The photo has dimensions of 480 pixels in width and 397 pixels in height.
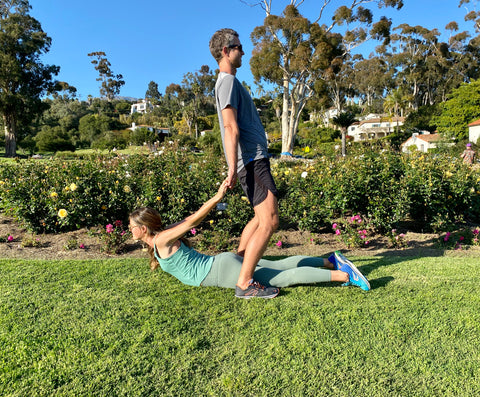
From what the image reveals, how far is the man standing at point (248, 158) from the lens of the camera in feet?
8.69

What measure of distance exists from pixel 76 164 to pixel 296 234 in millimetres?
3464

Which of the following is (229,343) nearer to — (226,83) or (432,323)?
(432,323)

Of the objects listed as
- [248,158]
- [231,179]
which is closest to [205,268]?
[231,179]

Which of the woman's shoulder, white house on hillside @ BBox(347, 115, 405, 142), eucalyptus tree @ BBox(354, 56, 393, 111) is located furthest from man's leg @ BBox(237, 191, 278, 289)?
eucalyptus tree @ BBox(354, 56, 393, 111)

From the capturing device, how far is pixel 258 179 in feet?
8.75

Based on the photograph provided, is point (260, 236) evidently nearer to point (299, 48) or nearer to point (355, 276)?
point (355, 276)

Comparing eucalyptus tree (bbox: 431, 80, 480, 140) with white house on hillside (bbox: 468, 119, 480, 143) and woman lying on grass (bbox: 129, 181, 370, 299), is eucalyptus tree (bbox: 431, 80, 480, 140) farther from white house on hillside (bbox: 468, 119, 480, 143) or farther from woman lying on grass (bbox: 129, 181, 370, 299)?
woman lying on grass (bbox: 129, 181, 370, 299)

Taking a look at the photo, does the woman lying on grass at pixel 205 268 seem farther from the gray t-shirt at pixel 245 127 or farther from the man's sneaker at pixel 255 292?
the gray t-shirt at pixel 245 127

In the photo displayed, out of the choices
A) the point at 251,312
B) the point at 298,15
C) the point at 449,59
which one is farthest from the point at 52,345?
the point at 449,59

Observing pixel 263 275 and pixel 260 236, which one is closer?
pixel 260 236

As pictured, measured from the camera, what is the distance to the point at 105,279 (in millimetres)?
3225

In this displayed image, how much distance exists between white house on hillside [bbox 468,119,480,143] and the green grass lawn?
33.0 meters

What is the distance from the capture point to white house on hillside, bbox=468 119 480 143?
3026 centimetres

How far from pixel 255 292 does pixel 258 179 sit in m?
0.85
